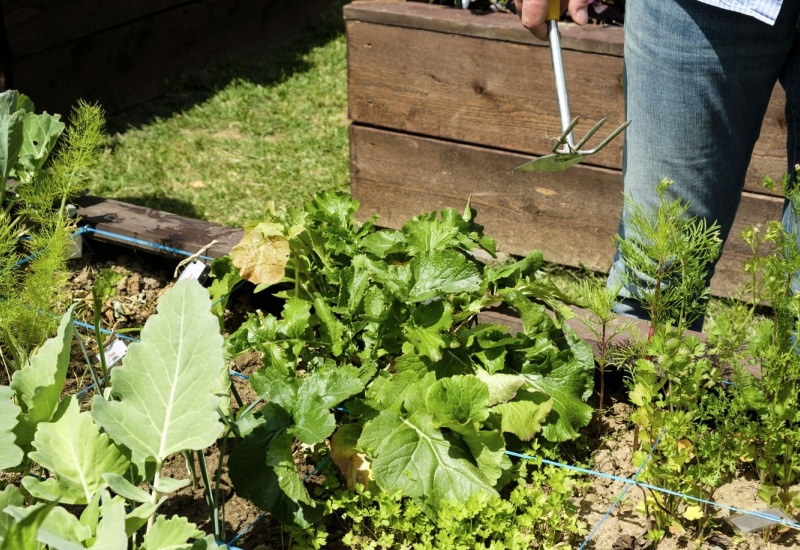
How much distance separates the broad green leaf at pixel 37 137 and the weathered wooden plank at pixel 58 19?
1798mm

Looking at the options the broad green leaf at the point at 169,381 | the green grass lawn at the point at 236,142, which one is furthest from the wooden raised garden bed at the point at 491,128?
the broad green leaf at the point at 169,381

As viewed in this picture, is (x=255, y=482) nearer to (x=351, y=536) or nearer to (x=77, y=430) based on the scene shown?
(x=351, y=536)

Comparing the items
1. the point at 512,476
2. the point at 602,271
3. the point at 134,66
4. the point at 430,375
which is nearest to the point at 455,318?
the point at 430,375

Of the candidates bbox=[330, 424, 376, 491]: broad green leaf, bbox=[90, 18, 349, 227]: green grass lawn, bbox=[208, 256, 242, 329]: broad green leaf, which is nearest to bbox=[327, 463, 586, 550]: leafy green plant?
bbox=[330, 424, 376, 491]: broad green leaf

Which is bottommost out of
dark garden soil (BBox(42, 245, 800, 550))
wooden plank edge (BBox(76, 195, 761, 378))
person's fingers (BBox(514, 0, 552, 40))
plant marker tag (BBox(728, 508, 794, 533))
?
dark garden soil (BBox(42, 245, 800, 550))

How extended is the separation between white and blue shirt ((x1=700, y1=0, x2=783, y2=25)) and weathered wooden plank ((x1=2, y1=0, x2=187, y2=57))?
3.28m

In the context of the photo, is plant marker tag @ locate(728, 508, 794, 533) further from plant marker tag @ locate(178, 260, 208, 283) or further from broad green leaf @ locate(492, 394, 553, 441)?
plant marker tag @ locate(178, 260, 208, 283)

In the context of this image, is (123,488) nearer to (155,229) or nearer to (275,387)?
(275,387)

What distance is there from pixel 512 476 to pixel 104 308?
1268 millimetres

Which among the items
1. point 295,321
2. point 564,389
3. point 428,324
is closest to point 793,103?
point 564,389

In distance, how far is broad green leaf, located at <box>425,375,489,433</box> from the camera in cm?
158

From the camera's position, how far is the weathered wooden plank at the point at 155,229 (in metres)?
2.36

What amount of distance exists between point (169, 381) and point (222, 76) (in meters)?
3.98

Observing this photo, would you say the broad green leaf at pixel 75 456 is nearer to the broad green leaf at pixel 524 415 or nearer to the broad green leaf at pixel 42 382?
the broad green leaf at pixel 42 382
